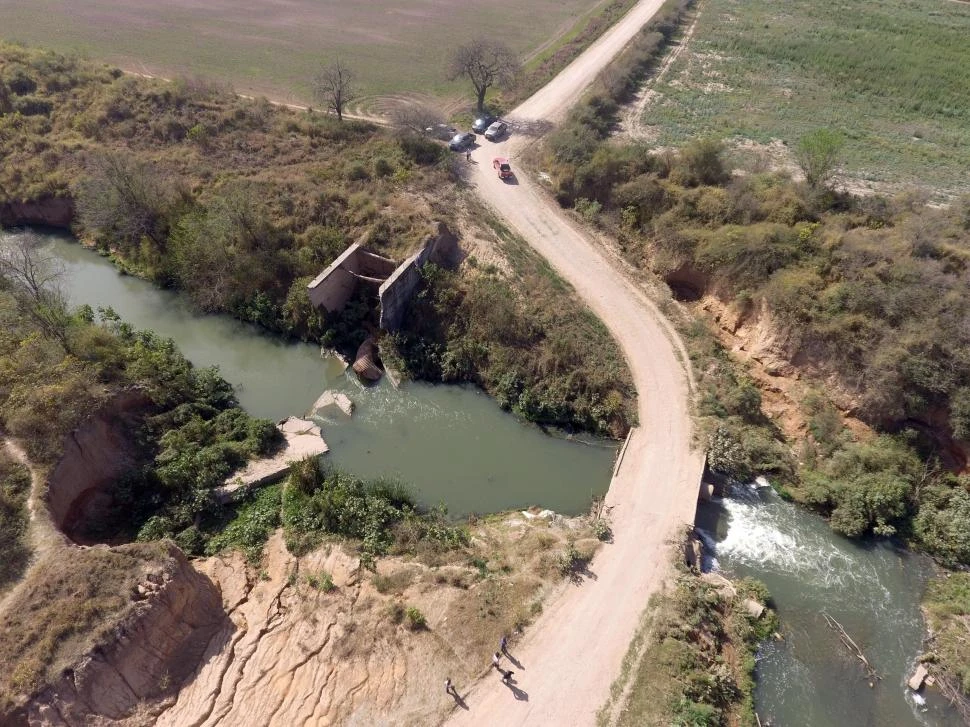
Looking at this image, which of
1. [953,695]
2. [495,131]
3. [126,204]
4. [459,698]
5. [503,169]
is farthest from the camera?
[495,131]

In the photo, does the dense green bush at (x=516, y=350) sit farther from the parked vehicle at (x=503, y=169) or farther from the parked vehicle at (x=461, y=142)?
the parked vehicle at (x=461, y=142)

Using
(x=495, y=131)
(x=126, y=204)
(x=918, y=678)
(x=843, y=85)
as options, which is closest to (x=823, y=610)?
(x=918, y=678)

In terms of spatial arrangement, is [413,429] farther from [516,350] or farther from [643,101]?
[643,101]

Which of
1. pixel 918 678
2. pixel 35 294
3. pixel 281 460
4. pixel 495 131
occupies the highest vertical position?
pixel 495 131

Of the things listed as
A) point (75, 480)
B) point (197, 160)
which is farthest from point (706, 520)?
point (197, 160)

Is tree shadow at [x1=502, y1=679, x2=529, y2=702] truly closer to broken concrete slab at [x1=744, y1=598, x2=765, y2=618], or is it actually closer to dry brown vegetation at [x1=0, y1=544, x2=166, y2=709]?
broken concrete slab at [x1=744, y1=598, x2=765, y2=618]

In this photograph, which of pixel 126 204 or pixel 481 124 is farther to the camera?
pixel 481 124

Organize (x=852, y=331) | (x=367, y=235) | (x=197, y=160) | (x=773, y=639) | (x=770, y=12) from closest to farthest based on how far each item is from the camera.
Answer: (x=773, y=639) < (x=852, y=331) < (x=367, y=235) < (x=197, y=160) < (x=770, y=12)

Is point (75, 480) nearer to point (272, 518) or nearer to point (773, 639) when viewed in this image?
point (272, 518)
